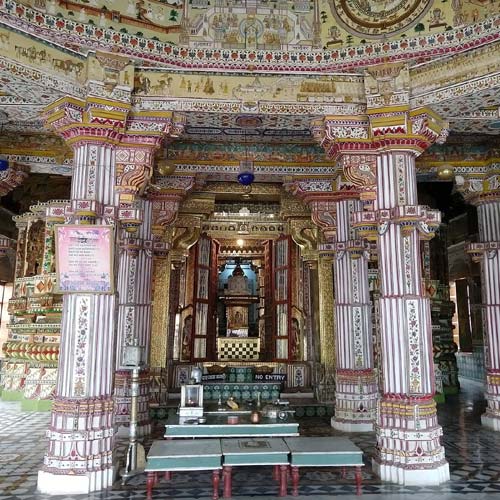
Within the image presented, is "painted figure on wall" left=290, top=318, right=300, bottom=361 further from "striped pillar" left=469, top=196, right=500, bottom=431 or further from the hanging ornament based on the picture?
the hanging ornament

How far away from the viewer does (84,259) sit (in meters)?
6.03

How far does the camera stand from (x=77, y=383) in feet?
19.4

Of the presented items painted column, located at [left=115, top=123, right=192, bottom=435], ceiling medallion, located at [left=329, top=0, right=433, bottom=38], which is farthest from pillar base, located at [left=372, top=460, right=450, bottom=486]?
ceiling medallion, located at [left=329, top=0, right=433, bottom=38]

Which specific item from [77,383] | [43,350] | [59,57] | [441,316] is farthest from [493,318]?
[43,350]

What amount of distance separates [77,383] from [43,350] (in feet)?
23.2

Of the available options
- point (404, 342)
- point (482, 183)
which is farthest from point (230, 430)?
point (482, 183)

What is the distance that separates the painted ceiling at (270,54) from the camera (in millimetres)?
6113

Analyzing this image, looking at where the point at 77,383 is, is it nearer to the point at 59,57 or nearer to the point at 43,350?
the point at 59,57

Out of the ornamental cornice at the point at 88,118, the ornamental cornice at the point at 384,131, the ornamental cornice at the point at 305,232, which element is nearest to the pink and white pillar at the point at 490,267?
the ornamental cornice at the point at 384,131

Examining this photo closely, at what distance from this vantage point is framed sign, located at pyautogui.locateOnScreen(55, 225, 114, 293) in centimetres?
597

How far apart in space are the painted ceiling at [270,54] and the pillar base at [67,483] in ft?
15.3

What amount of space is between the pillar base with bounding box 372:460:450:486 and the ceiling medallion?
5.74 m

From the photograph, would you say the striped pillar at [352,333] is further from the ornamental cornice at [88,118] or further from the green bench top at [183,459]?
the ornamental cornice at [88,118]

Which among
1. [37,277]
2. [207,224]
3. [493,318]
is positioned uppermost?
[207,224]
